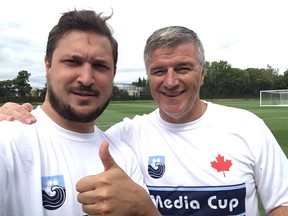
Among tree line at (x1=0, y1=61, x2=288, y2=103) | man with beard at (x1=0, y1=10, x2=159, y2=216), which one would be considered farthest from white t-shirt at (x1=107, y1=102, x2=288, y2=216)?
tree line at (x1=0, y1=61, x2=288, y2=103)

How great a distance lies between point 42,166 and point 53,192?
0.56 ft

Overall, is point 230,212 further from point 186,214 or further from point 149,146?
point 149,146

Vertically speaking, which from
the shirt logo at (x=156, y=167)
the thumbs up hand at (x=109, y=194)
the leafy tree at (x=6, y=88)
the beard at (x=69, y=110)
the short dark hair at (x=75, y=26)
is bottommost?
the shirt logo at (x=156, y=167)

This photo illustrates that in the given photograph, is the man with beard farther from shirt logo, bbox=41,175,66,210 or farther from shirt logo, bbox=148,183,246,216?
shirt logo, bbox=148,183,246,216

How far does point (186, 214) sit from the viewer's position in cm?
291

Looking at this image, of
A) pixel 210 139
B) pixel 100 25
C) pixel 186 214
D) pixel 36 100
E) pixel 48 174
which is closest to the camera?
pixel 48 174

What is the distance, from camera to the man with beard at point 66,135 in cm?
207

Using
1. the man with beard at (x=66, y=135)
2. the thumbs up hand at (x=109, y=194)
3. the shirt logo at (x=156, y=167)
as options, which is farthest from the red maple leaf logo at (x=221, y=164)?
the thumbs up hand at (x=109, y=194)

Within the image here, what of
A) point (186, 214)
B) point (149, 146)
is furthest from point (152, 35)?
point (186, 214)

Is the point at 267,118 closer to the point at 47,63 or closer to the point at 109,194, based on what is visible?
the point at 47,63

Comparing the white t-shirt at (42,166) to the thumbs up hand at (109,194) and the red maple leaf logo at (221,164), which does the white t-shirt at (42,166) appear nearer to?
the thumbs up hand at (109,194)

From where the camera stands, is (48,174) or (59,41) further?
(59,41)

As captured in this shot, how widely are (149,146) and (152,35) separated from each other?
1.00 m

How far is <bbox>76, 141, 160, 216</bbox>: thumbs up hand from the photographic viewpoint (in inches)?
71.4
